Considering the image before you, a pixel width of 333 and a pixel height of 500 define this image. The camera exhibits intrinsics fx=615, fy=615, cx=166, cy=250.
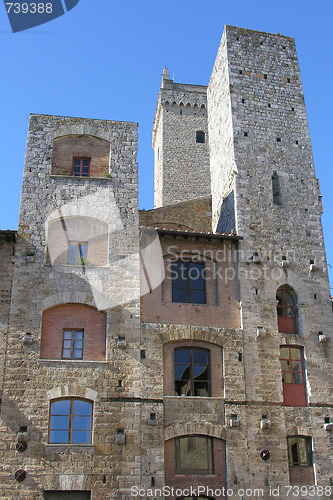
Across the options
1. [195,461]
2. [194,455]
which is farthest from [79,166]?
[195,461]

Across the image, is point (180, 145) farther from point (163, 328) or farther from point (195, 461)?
point (195, 461)

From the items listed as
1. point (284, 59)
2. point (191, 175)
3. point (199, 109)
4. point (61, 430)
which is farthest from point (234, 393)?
point (199, 109)

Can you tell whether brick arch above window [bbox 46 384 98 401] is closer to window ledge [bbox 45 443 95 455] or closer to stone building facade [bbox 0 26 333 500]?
stone building facade [bbox 0 26 333 500]

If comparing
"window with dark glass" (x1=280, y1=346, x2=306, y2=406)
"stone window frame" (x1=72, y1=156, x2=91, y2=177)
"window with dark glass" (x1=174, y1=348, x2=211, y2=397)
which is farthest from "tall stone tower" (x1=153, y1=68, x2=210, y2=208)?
"window with dark glass" (x1=174, y1=348, x2=211, y2=397)

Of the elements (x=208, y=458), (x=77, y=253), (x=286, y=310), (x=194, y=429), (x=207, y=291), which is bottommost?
(x=208, y=458)

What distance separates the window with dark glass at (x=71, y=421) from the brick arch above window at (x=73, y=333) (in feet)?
5.04

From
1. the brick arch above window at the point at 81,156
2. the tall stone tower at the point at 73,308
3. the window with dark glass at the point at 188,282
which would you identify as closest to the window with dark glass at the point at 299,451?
the tall stone tower at the point at 73,308

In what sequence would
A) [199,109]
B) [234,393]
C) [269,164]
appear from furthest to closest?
1. [199,109]
2. [269,164]
3. [234,393]

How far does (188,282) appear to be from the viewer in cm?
2344

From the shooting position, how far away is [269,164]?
26281mm

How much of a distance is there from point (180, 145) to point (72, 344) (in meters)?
26.2

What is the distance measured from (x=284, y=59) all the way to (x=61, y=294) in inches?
616

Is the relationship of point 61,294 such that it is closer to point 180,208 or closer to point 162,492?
point 162,492

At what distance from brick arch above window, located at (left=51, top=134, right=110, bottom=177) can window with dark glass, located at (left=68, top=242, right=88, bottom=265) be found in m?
3.13
